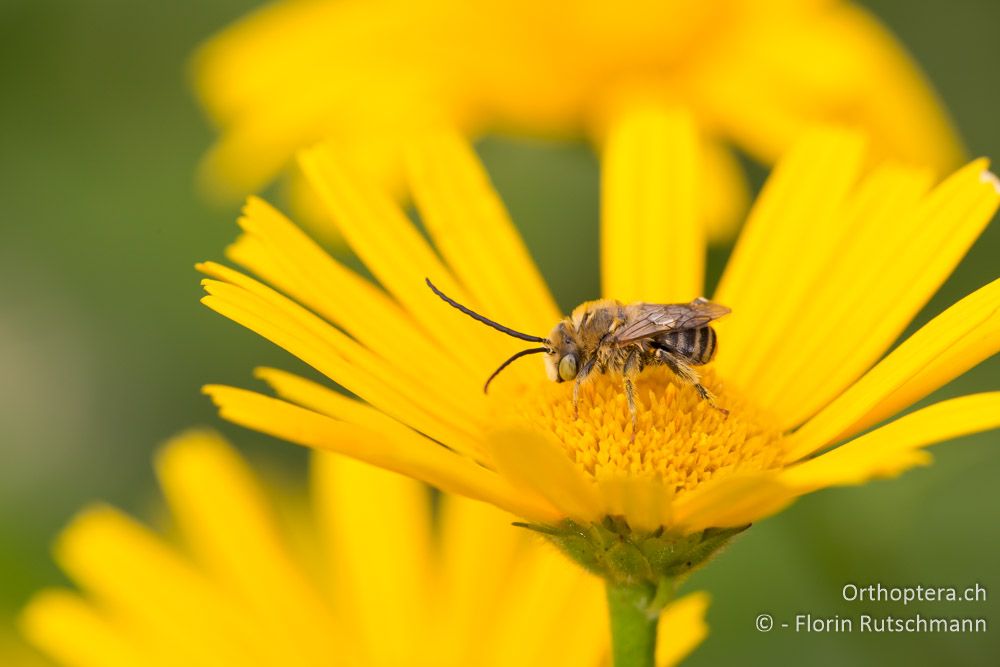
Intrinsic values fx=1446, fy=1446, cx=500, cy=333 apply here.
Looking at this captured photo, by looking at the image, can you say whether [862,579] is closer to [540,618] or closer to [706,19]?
[540,618]

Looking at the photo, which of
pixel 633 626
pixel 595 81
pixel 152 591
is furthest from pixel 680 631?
pixel 595 81

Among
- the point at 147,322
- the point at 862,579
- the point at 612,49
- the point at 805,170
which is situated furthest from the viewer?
the point at 147,322

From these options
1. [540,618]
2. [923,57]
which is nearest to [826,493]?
[540,618]

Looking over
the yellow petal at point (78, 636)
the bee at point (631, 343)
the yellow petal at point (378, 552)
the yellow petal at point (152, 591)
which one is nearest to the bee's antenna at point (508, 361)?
the bee at point (631, 343)

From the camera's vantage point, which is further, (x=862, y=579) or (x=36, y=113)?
(x=36, y=113)

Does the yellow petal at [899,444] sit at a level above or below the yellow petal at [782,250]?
below

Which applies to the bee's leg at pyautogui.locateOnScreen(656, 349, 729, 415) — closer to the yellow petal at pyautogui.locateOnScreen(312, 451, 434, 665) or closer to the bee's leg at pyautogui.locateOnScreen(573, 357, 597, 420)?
the bee's leg at pyautogui.locateOnScreen(573, 357, 597, 420)

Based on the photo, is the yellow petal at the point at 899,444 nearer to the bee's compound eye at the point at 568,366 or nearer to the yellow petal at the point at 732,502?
the yellow petal at the point at 732,502
